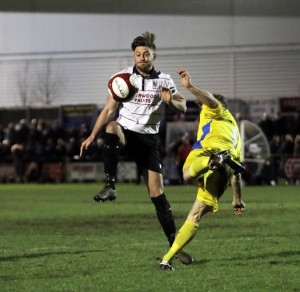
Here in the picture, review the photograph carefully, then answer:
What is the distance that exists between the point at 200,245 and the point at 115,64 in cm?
3259

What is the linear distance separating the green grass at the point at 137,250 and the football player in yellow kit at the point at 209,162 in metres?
0.42

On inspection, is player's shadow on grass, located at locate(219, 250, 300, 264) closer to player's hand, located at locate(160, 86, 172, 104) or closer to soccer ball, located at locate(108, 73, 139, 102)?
player's hand, located at locate(160, 86, 172, 104)

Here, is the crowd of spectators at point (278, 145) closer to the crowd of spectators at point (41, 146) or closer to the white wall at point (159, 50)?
the crowd of spectators at point (41, 146)

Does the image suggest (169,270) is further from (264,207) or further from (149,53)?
(264,207)

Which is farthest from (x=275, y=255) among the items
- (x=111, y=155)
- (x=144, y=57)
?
(x=144, y=57)

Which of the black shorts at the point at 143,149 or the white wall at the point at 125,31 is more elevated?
the white wall at the point at 125,31

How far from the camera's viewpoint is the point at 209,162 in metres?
9.20

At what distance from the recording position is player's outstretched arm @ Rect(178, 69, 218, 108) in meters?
8.89

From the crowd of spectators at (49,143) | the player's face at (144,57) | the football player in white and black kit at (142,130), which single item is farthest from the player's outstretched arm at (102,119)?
the crowd of spectators at (49,143)

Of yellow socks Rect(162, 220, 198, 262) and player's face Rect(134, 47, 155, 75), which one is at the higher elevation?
player's face Rect(134, 47, 155, 75)

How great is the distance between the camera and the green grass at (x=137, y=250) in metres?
8.31

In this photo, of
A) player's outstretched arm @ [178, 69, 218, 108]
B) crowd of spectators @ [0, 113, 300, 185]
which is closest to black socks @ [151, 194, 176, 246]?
player's outstretched arm @ [178, 69, 218, 108]

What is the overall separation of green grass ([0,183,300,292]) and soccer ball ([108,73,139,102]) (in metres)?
1.78

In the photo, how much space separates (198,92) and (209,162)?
2.42 ft
